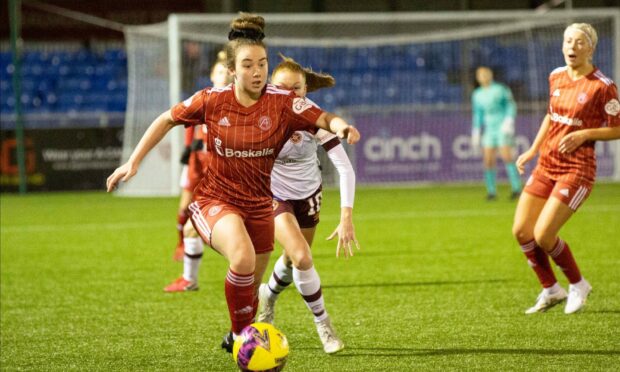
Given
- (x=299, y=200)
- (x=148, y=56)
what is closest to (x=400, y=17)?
(x=148, y=56)

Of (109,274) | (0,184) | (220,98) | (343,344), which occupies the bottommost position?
(0,184)

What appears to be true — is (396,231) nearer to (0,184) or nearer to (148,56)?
(148,56)

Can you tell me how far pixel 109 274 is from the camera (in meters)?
9.40

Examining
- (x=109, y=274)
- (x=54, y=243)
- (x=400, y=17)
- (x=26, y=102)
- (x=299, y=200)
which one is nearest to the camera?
(x=299, y=200)

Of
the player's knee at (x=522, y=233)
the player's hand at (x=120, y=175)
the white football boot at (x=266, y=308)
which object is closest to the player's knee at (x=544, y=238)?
the player's knee at (x=522, y=233)

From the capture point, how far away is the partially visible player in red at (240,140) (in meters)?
4.98

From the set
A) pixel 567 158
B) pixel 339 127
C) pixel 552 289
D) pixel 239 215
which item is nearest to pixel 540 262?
pixel 552 289

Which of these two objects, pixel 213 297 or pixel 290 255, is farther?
pixel 213 297

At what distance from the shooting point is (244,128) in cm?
503

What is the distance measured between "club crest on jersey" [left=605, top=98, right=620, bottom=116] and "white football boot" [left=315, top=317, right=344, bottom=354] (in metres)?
2.39

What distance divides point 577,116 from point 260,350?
301cm

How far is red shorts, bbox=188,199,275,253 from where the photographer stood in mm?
5121

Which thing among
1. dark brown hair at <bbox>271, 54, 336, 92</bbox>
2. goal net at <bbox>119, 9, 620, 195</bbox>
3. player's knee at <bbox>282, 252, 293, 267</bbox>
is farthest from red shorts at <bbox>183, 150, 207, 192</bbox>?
goal net at <bbox>119, 9, 620, 195</bbox>

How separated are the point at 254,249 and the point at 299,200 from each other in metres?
0.98
